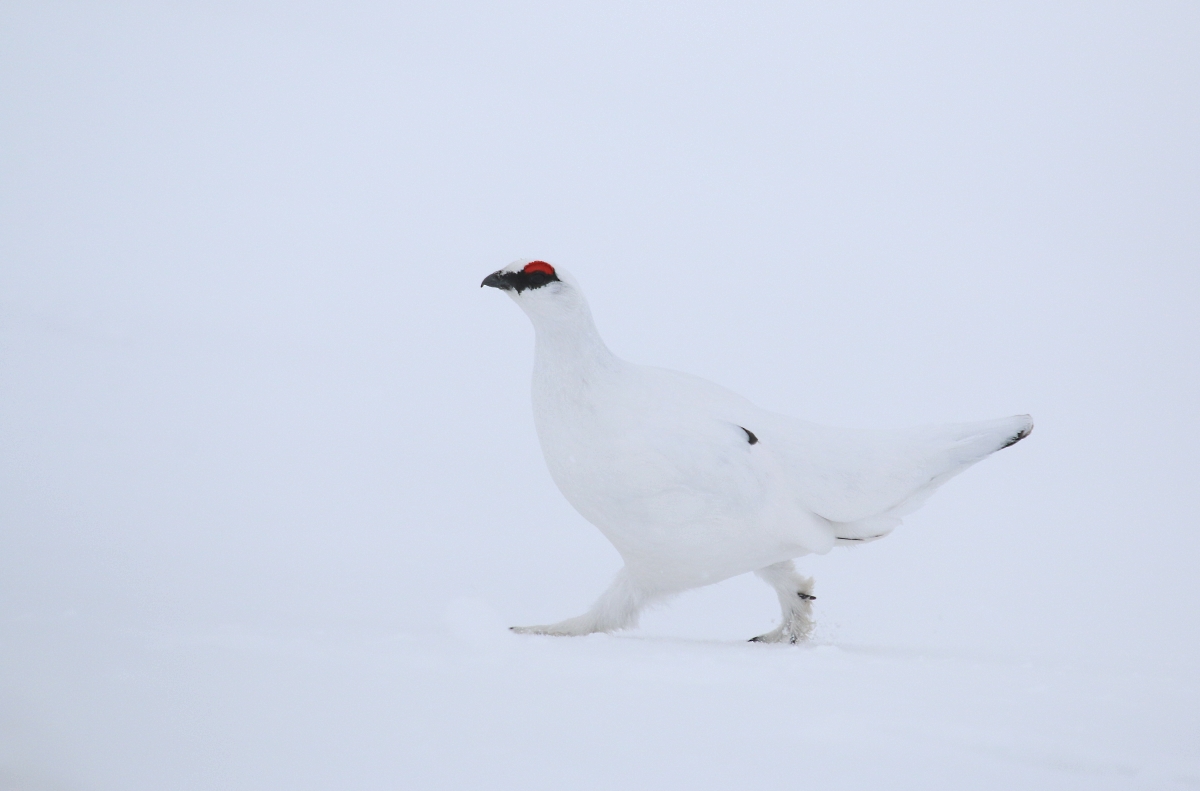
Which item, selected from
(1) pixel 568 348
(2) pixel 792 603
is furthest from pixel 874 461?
(1) pixel 568 348

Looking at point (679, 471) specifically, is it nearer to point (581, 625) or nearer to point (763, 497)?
point (763, 497)

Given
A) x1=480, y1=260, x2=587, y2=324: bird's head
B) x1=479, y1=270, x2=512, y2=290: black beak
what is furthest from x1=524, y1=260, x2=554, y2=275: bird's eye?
x1=479, y1=270, x2=512, y2=290: black beak

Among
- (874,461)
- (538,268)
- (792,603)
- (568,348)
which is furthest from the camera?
(792,603)

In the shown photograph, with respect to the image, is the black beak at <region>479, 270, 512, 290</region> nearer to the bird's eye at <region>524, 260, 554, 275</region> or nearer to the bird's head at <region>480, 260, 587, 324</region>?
the bird's head at <region>480, 260, 587, 324</region>

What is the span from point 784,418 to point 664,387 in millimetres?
617

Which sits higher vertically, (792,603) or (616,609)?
(792,603)

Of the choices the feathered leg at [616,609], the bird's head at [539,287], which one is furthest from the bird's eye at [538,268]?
the feathered leg at [616,609]

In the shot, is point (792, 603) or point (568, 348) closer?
point (568, 348)

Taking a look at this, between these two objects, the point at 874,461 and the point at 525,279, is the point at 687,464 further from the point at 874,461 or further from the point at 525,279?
the point at 525,279

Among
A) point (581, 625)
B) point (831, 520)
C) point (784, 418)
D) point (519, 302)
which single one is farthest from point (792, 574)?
point (519, 302)

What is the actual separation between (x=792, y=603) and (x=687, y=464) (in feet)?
3.50

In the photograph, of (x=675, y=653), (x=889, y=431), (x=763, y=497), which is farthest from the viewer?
(x=889, y=431)

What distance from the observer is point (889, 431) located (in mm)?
4715

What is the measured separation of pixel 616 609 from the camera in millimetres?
4594
